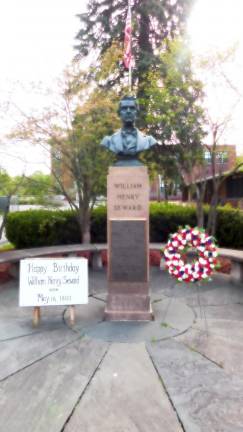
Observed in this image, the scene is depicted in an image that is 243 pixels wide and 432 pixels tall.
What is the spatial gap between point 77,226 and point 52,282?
6184 mm

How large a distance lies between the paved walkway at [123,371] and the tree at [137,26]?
11622mm

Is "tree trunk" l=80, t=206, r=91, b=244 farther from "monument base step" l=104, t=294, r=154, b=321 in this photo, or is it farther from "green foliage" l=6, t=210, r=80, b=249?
"monument base step" l=104, t=294, r=154, b=321

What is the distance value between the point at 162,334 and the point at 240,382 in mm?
1314

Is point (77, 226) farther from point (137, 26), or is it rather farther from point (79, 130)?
point (137, 26)

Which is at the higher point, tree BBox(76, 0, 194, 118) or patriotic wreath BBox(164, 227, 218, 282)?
tree BBox(76, 0, 194, 118)

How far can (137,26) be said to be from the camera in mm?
14352

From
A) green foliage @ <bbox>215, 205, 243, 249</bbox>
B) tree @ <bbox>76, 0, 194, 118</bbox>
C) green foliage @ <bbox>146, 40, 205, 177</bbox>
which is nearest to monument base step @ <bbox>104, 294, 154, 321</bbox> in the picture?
green foliage @ <bbox>146, 40, 205, 177</bbox>

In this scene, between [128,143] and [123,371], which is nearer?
[123,371]

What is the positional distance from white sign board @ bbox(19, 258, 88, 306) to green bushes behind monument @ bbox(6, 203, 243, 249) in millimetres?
5326

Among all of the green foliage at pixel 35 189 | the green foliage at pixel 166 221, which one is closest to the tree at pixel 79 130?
the green foliage at pixel 35 189

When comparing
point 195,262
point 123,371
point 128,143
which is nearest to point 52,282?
point 123,371

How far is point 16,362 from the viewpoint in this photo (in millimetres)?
3754

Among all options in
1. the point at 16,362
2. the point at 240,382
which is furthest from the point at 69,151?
the point at 240,382

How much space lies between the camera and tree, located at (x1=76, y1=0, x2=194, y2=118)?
46.6 ft
